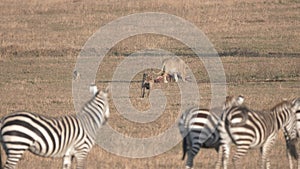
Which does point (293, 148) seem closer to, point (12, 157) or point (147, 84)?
point (12, 157)

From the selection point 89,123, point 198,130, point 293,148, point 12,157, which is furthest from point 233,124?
point 12,157

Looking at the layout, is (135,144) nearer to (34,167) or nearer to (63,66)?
(34,167)

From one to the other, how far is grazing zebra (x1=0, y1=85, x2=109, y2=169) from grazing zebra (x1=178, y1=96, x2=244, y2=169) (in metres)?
0.97

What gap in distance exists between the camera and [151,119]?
1537cm

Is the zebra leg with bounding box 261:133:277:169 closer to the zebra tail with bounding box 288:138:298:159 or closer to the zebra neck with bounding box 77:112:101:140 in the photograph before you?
the zebra tail with bounding box 288:138:298:159

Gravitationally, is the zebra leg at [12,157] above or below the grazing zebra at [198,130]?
below

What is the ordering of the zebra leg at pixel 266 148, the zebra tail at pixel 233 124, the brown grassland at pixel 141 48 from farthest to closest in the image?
the brown grassland at pixel 141 48, the zebra leg at pixel 266 148, the zebra tail at pixel 233 124

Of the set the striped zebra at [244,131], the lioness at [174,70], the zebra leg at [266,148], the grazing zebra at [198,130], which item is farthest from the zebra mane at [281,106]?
the lioness at [174,70]

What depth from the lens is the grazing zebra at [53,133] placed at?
340 inches

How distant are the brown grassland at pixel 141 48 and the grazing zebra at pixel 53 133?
4.81 feet

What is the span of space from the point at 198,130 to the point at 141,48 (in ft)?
63.7

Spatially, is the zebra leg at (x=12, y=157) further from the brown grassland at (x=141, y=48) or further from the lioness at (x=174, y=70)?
the lioness at (x=174, y=70)

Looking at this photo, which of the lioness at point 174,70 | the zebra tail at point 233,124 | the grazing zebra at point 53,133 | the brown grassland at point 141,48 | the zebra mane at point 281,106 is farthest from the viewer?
the lioness at point 174,70

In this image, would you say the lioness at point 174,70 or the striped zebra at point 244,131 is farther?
the lioness at point 174,70
